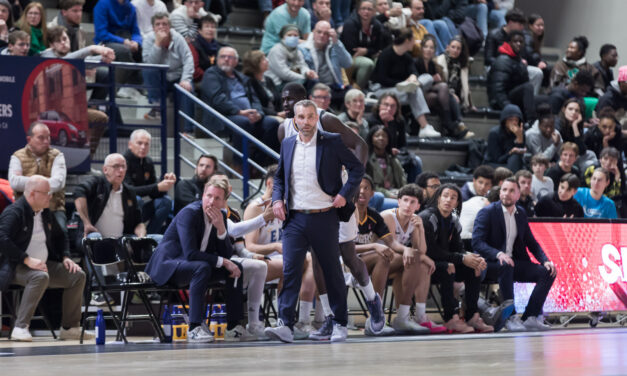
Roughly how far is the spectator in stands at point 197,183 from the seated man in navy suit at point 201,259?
196 centimetres

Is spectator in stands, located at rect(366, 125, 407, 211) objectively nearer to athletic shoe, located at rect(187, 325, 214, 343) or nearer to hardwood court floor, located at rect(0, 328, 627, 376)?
hardwood court floor, located at rect(0, 328, 627, 376)

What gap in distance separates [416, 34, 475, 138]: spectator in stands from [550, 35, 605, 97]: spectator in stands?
2679mm

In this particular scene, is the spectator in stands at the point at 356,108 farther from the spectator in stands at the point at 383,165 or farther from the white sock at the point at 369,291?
the white sock at the point at 369,291

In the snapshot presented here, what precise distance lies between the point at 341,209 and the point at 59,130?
3958 millimetres

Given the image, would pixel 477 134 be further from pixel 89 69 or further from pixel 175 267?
pixel 175 267

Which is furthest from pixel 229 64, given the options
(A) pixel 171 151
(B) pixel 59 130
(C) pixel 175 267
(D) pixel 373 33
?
(C) pixel 175 267

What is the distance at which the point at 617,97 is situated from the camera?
57.3ft

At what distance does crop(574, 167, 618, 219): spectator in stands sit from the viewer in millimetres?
13453

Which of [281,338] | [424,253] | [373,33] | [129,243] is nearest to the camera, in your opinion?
[281,338]

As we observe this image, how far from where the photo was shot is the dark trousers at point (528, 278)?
10.8m

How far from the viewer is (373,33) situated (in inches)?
628

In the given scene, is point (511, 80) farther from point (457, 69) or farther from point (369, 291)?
point (369, 291)

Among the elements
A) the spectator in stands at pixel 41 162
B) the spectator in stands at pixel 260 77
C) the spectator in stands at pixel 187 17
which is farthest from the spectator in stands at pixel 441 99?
the spectator in stands at pixel 41 162

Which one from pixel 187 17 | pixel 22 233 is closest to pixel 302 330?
pixel 22 233
